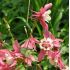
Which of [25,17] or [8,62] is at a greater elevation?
[25,17]

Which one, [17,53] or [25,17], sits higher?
[25,17]

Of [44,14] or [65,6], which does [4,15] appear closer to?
[65,6]

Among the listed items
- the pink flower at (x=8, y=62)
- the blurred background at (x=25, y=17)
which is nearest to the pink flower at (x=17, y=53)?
the pink flower at (x=8, y=62)

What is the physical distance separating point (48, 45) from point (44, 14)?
0.42ft

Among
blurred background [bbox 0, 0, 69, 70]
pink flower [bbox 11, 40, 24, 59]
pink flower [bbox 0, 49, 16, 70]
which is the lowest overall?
pink flower [bbox 0, 49, 16, 70]

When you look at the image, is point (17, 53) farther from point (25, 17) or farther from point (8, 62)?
point (25, 17)

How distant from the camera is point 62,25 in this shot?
2674 millimetres

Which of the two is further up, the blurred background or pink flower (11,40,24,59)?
the blurred background

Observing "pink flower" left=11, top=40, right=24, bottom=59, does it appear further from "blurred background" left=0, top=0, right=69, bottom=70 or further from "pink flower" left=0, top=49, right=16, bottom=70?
"blurred background" left=0, top=0, right=69, bottom=70

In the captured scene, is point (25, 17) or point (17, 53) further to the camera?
point (25, 17)

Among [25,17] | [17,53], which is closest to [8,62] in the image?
[17,53]

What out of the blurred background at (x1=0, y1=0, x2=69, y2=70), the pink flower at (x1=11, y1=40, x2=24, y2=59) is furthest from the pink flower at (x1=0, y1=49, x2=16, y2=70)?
the blurred background at (x1=0, y1=0, x2=69, y2=70)

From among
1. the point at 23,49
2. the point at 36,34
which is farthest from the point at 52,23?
the point at 23,49

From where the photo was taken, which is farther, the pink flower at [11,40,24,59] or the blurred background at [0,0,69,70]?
the blurred background at [0,0,69,70]
